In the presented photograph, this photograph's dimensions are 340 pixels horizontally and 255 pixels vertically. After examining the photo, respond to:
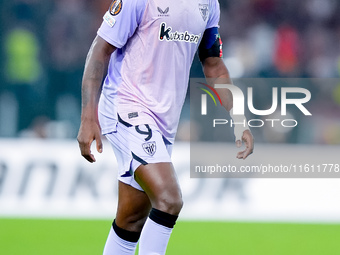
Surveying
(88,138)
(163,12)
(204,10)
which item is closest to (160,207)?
(88,138)

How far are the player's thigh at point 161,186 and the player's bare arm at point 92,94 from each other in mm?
291

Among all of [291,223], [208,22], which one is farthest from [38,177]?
[208,22]

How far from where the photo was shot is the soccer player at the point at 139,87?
13.0ft

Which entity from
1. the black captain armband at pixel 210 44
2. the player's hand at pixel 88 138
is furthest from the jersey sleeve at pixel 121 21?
the black captain armband at pixel 210 44

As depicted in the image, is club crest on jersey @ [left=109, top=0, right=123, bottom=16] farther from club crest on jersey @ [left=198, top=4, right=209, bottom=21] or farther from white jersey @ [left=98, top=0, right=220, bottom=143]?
club crest on jersey @ [left=198, top=4, right=209, bottom=21]

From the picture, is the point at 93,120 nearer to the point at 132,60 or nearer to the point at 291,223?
the point at 132,60

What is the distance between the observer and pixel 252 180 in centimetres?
902

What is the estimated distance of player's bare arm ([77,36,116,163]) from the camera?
3766mm

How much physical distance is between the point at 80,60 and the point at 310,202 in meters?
4.08

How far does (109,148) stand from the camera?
9.12 meters

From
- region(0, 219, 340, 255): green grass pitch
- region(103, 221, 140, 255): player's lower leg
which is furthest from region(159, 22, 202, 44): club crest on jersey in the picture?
region(0, 219, 340, 255): green grass pitch

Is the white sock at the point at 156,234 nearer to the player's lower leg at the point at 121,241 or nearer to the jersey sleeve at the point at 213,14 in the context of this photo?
the player's lower leg at the point at 121,241

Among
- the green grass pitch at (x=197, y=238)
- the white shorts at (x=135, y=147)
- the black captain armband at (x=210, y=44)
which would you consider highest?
the black captain armband at (x=210, y=44)

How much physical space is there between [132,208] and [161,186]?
408 millimetres
